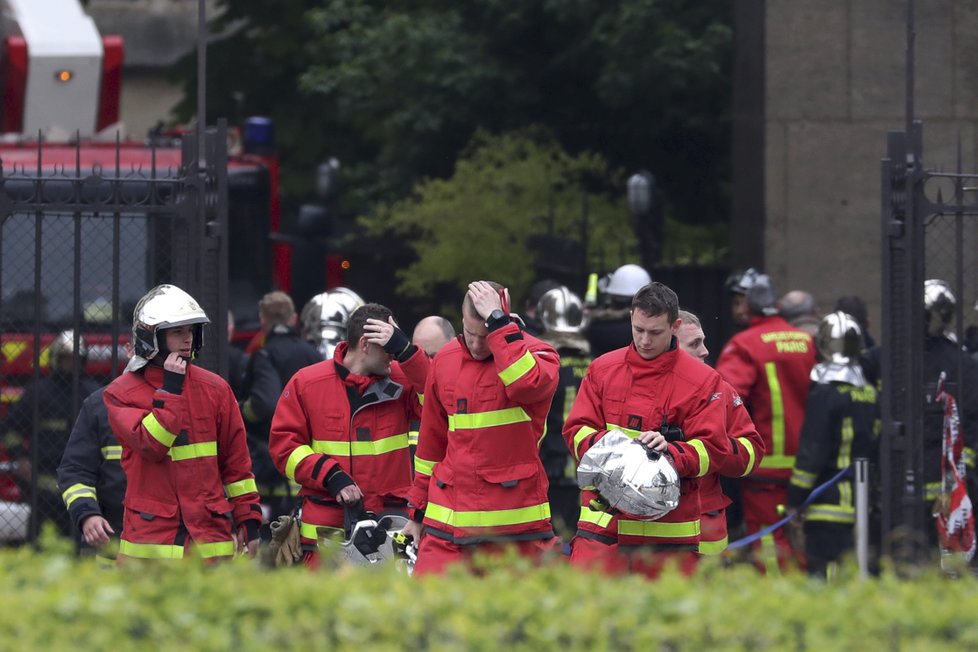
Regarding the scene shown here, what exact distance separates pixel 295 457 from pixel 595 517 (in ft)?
4.34

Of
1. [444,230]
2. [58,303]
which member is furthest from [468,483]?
[444,230]

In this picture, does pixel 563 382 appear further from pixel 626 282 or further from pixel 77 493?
pixel 77 493

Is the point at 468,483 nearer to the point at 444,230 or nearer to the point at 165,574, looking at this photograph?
the point at 165,574

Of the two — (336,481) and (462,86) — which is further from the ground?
(462,86)

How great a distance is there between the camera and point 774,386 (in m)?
10.9

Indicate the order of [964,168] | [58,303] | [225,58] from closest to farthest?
[58,303] < [964,168] < [225,58]

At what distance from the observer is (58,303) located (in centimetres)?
1183

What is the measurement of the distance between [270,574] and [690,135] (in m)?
17.5

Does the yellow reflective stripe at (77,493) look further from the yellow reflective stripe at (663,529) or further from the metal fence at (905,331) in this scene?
the metal fence at (905,331)

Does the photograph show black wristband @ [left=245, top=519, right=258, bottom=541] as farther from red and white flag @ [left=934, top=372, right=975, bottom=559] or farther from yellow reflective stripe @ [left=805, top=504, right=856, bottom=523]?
yellow reflective stripe @ [left=805, top=504, right=856, bottom=523]

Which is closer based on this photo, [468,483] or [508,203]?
[468,483]

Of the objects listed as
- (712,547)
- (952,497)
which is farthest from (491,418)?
(952,497)

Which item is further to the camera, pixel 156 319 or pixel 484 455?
pixel 156 319

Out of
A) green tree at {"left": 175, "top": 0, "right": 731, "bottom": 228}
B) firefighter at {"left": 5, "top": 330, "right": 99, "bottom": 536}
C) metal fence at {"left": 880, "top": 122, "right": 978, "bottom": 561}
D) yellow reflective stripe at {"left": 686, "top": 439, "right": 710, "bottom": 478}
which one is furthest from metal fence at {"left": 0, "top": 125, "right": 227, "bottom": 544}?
green tree at {"left": 175, "top": 0, "right": 731, "bottom": 228}
